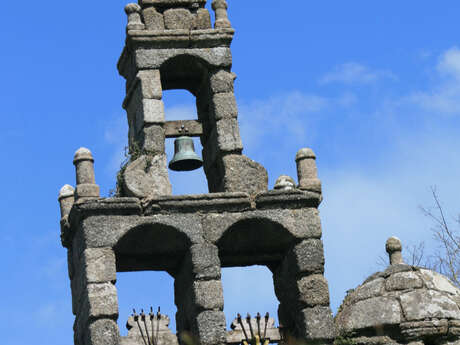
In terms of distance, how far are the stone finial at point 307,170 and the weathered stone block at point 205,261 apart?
1618 millimetres

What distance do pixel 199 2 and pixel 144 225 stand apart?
3.87 meters

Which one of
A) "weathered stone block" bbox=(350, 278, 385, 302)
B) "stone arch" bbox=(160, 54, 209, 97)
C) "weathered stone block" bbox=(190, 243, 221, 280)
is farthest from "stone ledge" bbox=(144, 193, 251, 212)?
"stone arch" bbox=(160, 54, 209, 97)

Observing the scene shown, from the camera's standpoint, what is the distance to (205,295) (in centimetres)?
1988

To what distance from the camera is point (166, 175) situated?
2058cm

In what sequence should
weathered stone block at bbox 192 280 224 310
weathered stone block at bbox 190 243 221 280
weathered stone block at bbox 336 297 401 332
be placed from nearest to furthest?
weathered stone block at bbox 192 280 224 310
weathered stone block at bbox 190 243 221 280
weathered stone block at bbox 336 297 401 332

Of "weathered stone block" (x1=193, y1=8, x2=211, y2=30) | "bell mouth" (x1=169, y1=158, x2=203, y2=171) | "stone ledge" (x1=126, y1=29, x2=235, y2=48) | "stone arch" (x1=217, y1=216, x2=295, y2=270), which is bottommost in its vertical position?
"stone arch" (x1=217, y1=216, x2=295, y2=270)

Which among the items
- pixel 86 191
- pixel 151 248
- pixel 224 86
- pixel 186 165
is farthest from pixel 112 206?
pixel 224 86

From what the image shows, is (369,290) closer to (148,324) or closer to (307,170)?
(307,170)

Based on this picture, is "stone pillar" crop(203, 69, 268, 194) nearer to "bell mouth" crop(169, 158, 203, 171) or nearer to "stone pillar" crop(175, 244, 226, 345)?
"bell mouth" crop(169, 158, 203, 171)

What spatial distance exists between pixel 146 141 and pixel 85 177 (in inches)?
43.4

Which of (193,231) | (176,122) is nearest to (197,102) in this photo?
(176,122)

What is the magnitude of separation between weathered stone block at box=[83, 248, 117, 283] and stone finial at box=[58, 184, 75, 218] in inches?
56.5

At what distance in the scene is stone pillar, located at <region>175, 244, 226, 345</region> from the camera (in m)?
19.7

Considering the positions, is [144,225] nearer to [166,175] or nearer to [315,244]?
[166,175]
